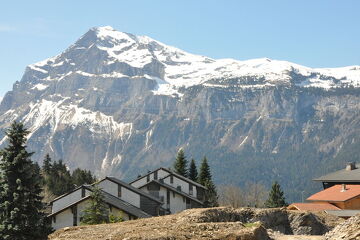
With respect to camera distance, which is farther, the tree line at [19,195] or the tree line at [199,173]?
the tree line at [199,173]

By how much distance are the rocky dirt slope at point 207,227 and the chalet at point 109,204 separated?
18.7m

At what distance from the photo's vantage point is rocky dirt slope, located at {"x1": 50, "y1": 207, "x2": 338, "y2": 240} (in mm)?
22766

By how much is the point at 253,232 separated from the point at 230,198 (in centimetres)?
9655

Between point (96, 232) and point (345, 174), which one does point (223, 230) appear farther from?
point (345, 174)

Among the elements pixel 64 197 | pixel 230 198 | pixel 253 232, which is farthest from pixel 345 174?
pixel 253 232

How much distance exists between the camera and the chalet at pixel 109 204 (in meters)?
51.1

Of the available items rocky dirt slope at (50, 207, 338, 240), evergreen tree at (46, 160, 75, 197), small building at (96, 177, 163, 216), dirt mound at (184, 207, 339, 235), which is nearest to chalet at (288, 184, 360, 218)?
small building at (96, 177, 163, 216)

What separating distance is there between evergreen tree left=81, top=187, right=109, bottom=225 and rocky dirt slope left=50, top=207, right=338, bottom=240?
54.2 ft

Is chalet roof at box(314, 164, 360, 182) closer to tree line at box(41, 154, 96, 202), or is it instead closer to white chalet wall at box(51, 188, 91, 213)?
white chalet wall at box(51, 188, 91, 213)

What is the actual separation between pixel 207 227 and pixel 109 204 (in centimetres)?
2796

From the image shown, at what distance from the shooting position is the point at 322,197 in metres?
72.8

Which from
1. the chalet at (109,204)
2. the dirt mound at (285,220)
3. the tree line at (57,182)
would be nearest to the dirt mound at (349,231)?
the dirt mound at (285,220)

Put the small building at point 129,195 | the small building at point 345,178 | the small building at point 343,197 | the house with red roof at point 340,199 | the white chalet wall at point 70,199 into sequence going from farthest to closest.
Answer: the small building at point 345,178 → the small building at point 343,197 → the house with red roof at point 340,199 → the small building at point 129,195 → the white chalet wall at point 70,199

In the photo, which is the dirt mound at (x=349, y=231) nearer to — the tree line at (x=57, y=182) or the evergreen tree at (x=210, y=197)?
the evergreen tree at (x=210, y=197)
